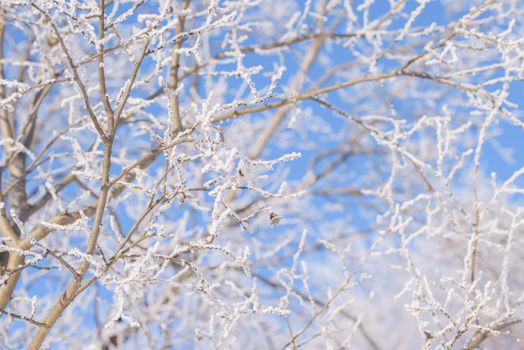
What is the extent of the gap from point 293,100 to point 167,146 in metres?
1.04

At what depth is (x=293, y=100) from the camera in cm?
245

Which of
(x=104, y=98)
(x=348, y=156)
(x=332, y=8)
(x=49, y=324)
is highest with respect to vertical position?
(x=348, y=156)

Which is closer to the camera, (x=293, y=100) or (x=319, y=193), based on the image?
(x=293, y=100)

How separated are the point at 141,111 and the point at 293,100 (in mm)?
785

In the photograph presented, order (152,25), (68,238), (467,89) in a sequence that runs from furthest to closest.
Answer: (68,238), (467,89), (152,25)

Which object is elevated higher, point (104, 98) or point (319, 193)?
point (319, 193)

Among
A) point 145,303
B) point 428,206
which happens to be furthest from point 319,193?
point 428,206

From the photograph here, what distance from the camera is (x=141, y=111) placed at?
2.82 meters

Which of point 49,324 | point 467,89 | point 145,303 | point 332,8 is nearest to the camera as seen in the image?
point 49,324

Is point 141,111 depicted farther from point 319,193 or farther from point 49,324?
point 319,193

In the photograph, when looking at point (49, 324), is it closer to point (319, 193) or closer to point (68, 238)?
point (68, 238)

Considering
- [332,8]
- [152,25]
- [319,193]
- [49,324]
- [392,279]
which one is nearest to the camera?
[152,25]

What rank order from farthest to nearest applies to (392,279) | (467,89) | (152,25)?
(392,279), (467,89), (152,25)

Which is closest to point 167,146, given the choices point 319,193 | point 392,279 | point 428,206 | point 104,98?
point 104,98
